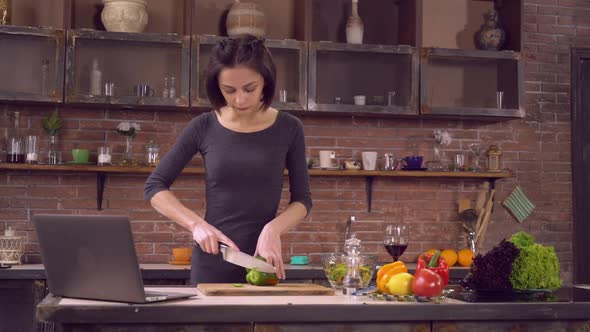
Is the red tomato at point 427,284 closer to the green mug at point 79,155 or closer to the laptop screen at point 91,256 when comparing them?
the laptop screen at point 91,256

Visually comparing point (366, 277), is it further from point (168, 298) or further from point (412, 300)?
point (168, 298)

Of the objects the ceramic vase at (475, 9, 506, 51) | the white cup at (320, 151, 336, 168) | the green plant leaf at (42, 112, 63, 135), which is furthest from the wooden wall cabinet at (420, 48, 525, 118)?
the green plant leaf at (42, 112, 63, 135)

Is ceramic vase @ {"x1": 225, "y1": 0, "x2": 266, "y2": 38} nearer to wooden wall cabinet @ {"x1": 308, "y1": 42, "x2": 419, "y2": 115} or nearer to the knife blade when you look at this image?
wooden wall cabinet @ {"x1": 308, "y1": 42, "x2": 419, "y2": 115}

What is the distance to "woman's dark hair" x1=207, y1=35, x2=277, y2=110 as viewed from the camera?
102 inches

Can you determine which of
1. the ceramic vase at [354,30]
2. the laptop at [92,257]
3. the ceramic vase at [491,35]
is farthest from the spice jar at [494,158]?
the laptop at [92,257]

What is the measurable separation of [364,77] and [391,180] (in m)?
0.69

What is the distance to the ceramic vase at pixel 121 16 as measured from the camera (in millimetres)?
4453

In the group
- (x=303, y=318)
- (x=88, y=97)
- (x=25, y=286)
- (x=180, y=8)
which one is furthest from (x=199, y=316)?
(x=180, y=8)

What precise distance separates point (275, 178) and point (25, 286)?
1.82 meters

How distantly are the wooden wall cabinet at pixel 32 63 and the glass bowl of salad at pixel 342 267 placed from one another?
7.77ft

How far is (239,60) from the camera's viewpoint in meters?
2.59

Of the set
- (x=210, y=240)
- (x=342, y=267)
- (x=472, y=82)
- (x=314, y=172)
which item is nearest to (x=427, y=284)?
(x=342, y=267)

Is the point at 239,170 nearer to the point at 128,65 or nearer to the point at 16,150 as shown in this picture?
the point at 128,65

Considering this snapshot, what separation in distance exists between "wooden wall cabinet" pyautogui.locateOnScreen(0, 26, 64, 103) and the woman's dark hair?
6.33 feet
